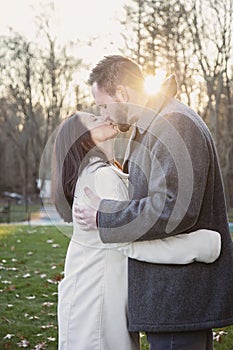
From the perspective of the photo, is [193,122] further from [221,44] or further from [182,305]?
[221,44]

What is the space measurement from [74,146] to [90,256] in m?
0.45

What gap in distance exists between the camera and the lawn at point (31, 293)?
5062 mm

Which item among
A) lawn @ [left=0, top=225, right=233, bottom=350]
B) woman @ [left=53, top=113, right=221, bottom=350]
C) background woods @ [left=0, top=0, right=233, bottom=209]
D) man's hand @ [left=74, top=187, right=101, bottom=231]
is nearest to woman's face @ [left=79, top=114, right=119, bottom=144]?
woman @ [left=53, top=113, right=221, bottom=350]

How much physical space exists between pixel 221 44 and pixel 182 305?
69.6 ft

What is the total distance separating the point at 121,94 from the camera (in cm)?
244

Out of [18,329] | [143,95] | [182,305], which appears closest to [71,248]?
[182,305]

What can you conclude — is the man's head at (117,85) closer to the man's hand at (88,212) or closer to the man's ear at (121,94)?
the man's ear at (121,94)

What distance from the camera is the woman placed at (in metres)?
2.49

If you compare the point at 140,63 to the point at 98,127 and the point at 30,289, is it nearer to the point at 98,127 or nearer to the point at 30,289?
the point at 30,289

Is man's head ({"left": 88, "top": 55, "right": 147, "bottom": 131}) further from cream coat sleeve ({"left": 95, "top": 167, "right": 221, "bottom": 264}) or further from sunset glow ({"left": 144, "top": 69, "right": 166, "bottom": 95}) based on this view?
cream coat sleeve ({"left": 95, "top": 167, "right": 221, "bottom": 264})

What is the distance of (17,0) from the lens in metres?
25.1

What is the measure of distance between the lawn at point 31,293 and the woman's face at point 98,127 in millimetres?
808

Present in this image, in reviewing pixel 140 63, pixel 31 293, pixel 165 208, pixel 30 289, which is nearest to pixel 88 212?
pixel 165 208

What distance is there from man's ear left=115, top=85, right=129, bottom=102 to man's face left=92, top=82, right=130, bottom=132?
0.01 meters
